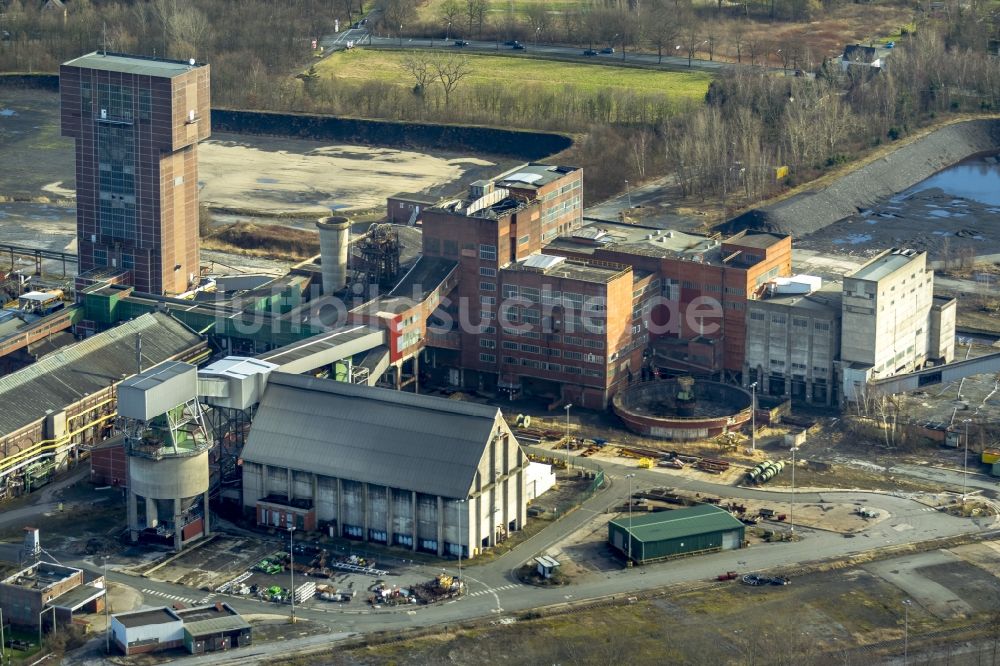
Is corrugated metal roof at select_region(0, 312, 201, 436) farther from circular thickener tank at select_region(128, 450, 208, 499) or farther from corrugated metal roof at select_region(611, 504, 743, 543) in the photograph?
corrugated metal roof at select_region(611, 504, 743, 543)

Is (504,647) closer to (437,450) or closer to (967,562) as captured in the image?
(437,450)

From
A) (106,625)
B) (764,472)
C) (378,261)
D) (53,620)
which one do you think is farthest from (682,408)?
(53,620)

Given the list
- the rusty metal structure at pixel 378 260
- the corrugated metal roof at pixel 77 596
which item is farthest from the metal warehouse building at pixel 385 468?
the rusty metal structure at pixel 378 260

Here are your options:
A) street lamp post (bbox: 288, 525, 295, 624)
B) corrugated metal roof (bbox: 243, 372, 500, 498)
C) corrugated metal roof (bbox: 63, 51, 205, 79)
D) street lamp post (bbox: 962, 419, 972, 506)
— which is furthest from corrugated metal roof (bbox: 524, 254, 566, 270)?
street lamp post (bbox: 288, 525, 295, 624)

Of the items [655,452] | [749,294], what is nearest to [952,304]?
[749,294]

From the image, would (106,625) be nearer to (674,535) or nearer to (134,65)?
(674,535)

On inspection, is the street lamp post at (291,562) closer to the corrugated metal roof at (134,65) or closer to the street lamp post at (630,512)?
the street lamp post at (630,512)

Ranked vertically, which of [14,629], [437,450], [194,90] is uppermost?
[194,90]
